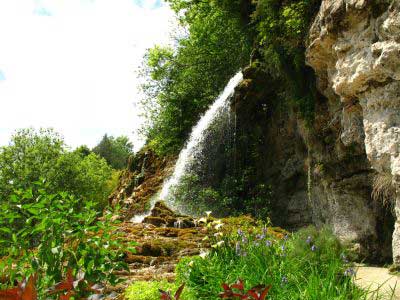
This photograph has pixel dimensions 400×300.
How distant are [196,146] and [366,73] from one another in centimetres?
1003

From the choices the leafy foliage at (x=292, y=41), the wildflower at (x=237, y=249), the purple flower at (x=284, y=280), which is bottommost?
the purple flower at (x=284, y=280)

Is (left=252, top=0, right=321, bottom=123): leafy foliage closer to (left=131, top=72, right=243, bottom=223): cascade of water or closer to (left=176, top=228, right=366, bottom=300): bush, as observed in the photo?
(left=131, top=72, right=243, bottom=223): cascade of water

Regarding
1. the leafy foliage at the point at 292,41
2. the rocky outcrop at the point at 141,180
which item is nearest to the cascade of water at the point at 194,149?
the rocky outcrop at the point at 141,180

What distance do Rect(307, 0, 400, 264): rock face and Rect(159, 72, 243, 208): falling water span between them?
7.02 metres

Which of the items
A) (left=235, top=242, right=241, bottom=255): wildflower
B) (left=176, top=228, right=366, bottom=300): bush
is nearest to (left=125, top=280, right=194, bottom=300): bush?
(left=176, top=228, right=366, bottom=300): bush

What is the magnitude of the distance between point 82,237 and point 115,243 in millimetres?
269

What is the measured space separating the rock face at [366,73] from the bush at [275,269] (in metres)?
2.48

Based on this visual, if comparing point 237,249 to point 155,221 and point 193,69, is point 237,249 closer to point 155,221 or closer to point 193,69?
point 155,221

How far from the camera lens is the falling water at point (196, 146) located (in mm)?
15883

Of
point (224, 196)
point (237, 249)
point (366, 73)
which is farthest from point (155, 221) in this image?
point (366, 73)

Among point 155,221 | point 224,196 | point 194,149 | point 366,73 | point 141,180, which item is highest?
point 194,149

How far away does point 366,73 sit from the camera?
7152mm

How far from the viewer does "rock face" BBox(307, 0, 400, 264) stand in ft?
21.7

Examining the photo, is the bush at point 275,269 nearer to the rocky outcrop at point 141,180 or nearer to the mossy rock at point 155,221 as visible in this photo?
the mossy rock at point 155,221
